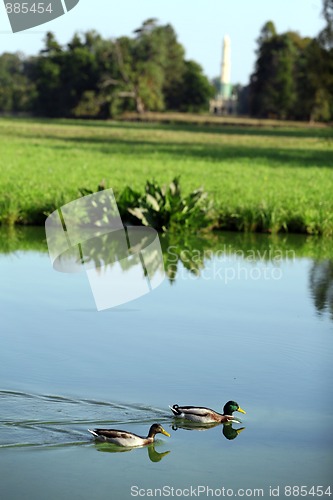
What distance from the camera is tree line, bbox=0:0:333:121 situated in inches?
2781

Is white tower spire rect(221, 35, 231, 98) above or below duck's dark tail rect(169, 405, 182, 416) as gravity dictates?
below

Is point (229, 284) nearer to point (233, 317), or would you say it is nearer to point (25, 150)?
point (233, 317)

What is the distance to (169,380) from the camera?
7340 millimetres

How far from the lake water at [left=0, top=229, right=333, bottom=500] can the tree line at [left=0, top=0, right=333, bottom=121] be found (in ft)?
172

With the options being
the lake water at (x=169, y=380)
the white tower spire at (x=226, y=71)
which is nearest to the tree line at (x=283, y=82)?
the white tower spire at (x=226, y=71)

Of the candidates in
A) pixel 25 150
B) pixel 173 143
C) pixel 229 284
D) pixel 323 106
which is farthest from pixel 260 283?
pixel 323 106

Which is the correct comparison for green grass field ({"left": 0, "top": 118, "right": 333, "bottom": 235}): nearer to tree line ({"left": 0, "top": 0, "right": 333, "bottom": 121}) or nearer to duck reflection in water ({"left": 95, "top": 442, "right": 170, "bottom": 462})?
duck reflection in water ({"left": 95, "top": 442, "right": 170, "bottom": 462})

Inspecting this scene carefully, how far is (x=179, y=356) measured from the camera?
8.10 metres

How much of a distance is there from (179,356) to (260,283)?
136 inches

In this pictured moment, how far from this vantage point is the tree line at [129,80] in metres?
70.6

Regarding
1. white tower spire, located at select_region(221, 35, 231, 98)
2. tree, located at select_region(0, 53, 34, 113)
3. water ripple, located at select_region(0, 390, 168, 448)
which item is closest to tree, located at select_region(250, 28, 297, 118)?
tree, located at select_region(0, 53, 34, 113)

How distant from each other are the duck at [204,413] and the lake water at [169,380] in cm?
7

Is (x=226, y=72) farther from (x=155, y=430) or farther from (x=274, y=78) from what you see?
(x=155, y=430)

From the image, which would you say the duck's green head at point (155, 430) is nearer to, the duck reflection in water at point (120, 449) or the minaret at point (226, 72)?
the duck reflection in water at point (120, 449)
